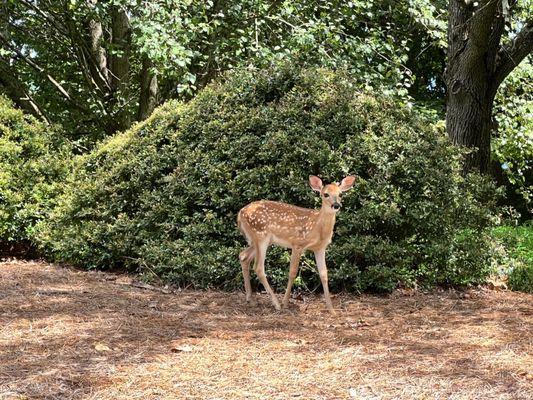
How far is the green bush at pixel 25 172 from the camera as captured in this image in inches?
376

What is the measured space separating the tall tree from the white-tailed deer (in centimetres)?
486

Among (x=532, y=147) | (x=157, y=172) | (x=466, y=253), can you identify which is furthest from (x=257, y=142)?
(x=532, y=147)

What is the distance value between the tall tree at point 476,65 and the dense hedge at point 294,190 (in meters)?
2.29

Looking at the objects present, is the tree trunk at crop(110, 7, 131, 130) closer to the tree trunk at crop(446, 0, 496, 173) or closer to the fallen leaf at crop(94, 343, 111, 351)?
the tree trunk at crop(446, 0, 496, 173)

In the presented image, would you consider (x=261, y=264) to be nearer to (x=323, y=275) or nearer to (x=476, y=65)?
(x=323, y=275)

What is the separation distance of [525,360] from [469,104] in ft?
21.6

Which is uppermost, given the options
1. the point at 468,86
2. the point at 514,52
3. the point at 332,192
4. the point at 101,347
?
the point at 514,52

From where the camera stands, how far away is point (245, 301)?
6973 millimetres

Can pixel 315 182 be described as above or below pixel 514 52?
below

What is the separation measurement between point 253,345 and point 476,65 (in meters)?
7.01

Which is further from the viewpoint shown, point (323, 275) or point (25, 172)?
point (25, 172)

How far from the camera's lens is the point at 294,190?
7699 mm

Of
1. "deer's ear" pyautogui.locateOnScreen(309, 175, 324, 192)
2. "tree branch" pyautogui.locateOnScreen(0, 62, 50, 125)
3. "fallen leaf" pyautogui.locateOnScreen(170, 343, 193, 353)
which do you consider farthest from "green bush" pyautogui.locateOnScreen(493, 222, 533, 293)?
"tree branch" pyautogui.locateOnScreen(0, 62, 50, 125)

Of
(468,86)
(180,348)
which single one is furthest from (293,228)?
(468,86)
